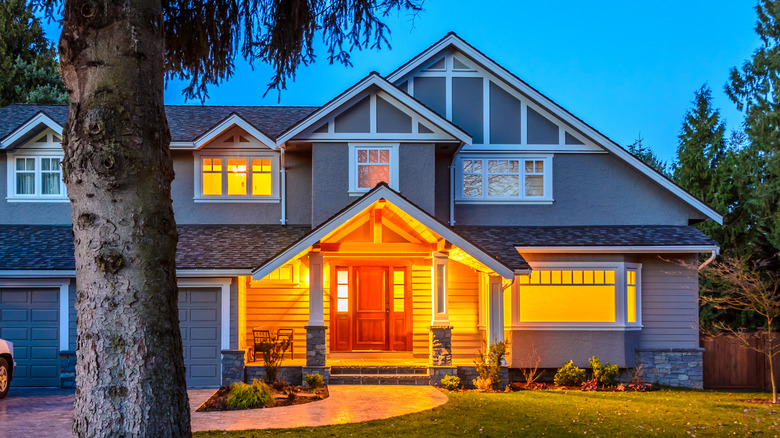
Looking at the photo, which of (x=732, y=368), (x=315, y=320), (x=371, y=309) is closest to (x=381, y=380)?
(x=315, y=320)

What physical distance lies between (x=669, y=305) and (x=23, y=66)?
27134 millimetres

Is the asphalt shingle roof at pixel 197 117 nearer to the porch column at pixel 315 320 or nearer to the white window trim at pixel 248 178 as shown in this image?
the white window trim at pixel 248 178

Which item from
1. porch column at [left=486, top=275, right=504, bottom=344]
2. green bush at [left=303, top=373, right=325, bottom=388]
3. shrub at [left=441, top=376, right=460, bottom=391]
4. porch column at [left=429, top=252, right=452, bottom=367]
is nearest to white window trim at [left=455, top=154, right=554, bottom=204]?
porch column at [left=486, top=275, right=504, bottom=344]

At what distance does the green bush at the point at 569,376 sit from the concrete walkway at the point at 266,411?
10.6ft

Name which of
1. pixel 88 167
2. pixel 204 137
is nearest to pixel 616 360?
pixel 204 137

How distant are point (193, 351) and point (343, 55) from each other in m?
8.07

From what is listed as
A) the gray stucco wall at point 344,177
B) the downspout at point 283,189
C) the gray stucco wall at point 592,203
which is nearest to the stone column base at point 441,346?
the gray stucco wall at point 344,177

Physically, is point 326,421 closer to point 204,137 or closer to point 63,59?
point 63,59

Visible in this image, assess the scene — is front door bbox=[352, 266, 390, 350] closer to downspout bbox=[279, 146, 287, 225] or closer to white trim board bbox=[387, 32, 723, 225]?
downspout bbox=[279, 146, 287, 225]

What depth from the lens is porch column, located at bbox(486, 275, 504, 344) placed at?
13.0 m

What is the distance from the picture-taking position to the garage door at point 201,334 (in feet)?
42.6

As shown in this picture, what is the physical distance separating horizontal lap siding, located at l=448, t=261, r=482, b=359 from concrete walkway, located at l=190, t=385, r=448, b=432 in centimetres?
271

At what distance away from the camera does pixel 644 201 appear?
15.1 metres

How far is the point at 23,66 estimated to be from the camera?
27.0 m
